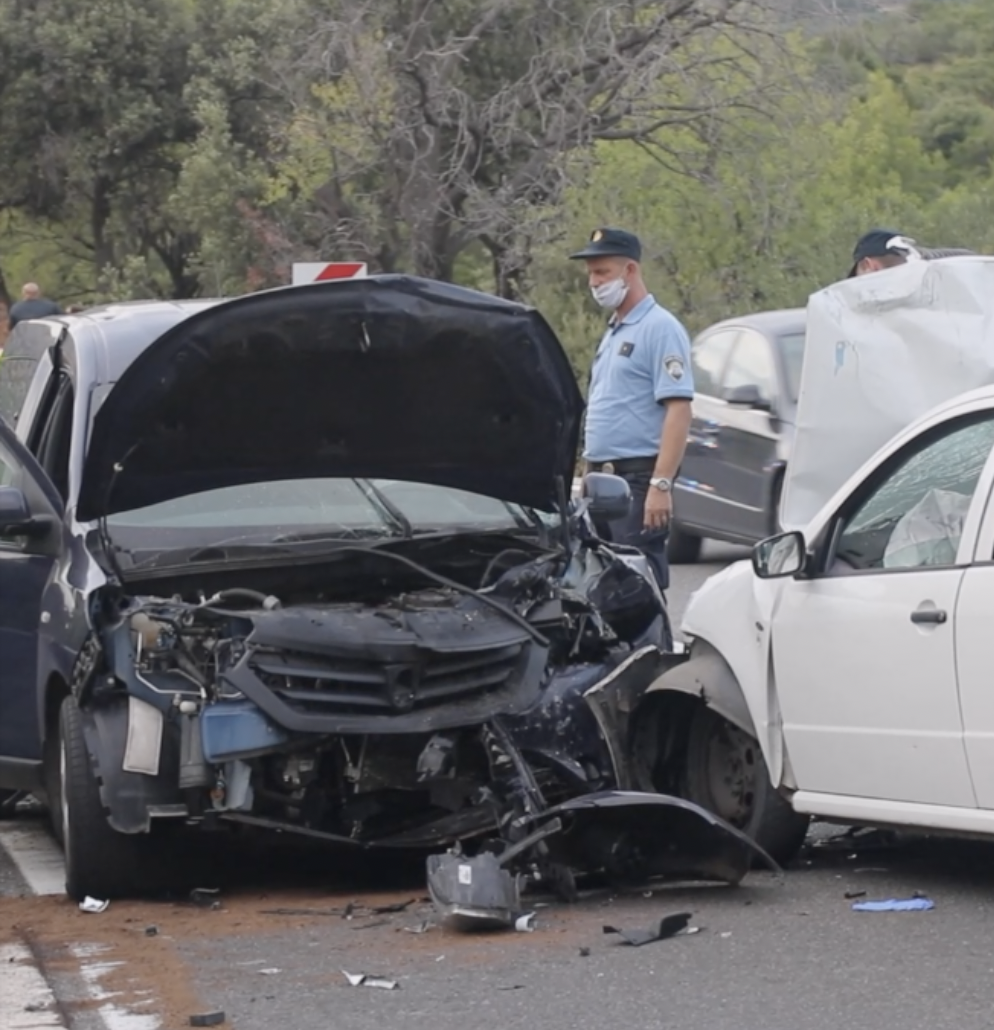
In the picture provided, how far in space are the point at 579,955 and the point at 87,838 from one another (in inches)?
64.6

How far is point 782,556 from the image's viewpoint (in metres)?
6.71

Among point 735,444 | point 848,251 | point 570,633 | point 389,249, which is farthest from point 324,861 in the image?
point 389,249

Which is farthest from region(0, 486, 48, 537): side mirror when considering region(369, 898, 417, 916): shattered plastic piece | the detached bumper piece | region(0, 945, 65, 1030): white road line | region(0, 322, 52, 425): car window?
the detached bumper piece

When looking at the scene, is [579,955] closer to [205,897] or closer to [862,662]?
[862,662]

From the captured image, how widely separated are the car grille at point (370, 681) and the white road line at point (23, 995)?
102cm

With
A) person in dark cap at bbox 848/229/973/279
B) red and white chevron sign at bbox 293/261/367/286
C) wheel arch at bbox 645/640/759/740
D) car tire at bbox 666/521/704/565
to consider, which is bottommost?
car tire at bbox 666/521/704/565

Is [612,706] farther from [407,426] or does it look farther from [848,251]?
[848,251]

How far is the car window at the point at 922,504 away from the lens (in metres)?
6.40

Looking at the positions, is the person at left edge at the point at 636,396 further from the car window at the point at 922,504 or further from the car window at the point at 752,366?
the car window at the point at 752,366

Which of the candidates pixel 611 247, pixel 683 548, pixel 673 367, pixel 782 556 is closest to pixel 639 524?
pixel 673 367

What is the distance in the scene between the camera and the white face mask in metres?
9.13

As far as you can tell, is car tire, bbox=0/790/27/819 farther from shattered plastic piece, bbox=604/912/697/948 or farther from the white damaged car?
shattered plastic piece, bbox=604/912/697/948

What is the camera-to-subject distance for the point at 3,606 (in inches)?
297

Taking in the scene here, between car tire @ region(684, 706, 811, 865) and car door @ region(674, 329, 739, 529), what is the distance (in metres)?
7.69
